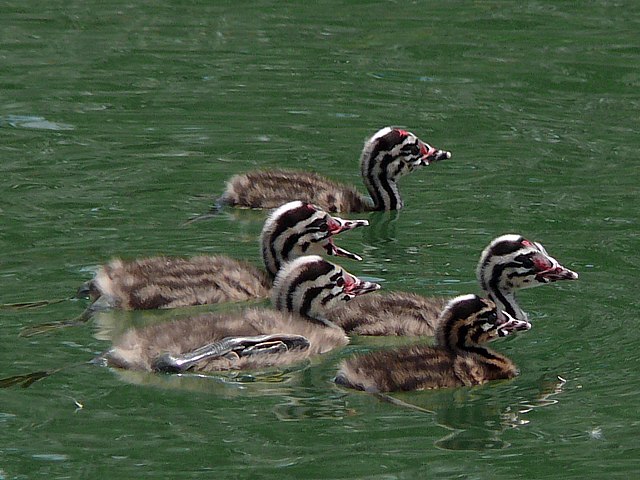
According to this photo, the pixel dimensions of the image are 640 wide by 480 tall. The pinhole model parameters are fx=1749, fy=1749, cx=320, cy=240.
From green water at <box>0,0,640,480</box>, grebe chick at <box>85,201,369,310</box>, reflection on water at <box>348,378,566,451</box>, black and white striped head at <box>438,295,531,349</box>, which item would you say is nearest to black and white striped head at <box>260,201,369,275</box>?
grebe chick at <box>85,201,369,310</box>

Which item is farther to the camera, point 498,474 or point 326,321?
point 326,321

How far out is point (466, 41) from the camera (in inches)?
634

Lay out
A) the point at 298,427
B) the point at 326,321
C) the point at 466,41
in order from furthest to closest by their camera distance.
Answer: the point at 466,41 < the point at 326,321 < the point at 298,427

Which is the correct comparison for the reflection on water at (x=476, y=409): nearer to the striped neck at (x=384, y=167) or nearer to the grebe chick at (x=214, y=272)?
the grebe chick at (x=214, y=272)

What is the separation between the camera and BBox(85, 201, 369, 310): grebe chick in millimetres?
9625

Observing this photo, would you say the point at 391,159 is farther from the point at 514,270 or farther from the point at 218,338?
the point at 218,338

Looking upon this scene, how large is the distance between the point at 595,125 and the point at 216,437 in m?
6.78

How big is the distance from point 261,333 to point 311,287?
569 mm

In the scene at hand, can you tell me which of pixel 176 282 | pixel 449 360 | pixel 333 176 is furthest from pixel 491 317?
pixel 333 176

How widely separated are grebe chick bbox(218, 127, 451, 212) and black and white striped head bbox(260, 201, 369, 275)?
152 cm

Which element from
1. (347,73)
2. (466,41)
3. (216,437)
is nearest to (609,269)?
(216,437)

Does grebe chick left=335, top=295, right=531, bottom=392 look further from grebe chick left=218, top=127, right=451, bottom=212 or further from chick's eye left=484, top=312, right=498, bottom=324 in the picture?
grebe chick left=218, top=127, right=451, bottom=212

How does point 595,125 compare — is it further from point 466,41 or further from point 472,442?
point 472,442

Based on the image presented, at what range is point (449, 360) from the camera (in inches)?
336
